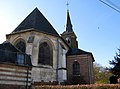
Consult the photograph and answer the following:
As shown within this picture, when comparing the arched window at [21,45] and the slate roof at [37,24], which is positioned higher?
the slate roof at [37,24]

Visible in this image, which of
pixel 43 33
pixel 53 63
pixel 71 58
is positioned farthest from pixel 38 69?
pixel 71 58

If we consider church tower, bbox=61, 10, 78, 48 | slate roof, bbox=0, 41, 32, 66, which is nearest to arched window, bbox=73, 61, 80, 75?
slate roof, bbox=0, 41, 32, 66

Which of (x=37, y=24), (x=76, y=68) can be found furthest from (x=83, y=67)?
(x=37, y=24)

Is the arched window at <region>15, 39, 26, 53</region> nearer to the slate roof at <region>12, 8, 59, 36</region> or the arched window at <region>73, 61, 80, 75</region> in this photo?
the slate roof at <region>12, 8, 59, 36</region>

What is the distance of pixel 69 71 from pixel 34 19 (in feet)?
28.4

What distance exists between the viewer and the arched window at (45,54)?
25873mm

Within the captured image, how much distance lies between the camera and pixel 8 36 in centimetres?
2764

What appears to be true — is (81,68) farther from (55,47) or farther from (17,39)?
(17,39)

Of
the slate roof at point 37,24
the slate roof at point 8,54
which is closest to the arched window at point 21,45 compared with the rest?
the slate roof at point 37,24

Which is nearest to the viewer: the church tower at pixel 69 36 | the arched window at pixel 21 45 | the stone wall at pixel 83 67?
the arched window at pixel 21 45

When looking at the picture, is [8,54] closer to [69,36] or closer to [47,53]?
[47,53]

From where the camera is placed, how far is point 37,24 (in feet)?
88.6

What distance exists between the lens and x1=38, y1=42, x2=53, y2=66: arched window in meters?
25.9

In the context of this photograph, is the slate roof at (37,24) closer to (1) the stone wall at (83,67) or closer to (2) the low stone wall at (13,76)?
(1) the stone wall at (83,67)
